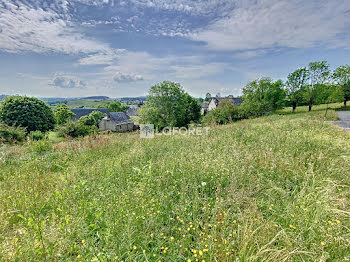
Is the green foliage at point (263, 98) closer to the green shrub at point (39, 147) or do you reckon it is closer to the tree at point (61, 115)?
the green shrub at point (39, 147)

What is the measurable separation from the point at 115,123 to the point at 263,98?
3954cm

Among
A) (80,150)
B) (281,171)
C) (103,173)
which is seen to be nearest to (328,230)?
(281,171)

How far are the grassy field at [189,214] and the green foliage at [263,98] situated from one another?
27.8 meters

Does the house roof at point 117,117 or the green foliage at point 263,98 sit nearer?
the green foliage at point 263,98

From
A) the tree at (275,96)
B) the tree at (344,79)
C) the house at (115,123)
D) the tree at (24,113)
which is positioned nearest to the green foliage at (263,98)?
the tree at (275,96)

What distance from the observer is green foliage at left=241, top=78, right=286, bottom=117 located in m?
29.2

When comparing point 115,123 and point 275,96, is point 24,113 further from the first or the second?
point 275,96

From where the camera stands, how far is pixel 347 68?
2670 cm

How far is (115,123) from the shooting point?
1789 inches

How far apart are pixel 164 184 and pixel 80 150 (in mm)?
4741

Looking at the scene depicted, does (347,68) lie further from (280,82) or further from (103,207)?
(103,207)

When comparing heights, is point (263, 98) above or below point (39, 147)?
above

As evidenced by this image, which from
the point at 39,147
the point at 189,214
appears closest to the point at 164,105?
the point at 39,147

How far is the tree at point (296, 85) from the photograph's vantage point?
2864 centimetres
